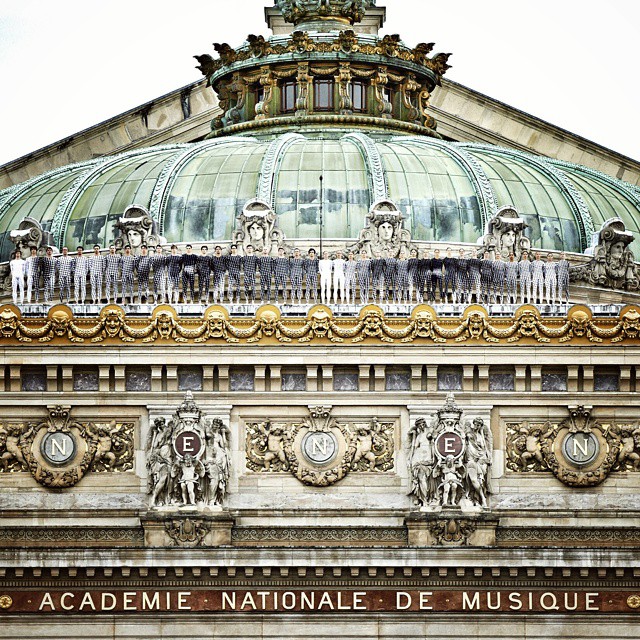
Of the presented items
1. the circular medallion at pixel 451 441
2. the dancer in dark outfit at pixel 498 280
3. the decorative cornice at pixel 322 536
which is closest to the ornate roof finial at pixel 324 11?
the dancer in dark outfit at pixel 498 280

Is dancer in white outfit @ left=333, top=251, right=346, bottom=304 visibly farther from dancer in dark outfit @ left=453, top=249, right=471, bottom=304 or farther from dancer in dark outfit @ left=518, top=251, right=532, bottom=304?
dancer in dark outfit @ left=518, top=251, right=532, bottom=304

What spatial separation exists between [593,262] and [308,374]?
14.8 metres

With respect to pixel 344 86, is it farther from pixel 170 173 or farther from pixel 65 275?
pixel 65 275

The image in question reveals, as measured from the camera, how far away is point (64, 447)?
79.5 m

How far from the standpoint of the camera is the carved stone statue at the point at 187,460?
7838 centimetres

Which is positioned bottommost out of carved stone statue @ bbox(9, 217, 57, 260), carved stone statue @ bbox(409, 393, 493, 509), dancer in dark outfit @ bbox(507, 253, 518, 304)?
carved stone statue @ bbox(409, 393, 493, 509)

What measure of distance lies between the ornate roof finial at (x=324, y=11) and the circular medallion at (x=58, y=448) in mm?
31764

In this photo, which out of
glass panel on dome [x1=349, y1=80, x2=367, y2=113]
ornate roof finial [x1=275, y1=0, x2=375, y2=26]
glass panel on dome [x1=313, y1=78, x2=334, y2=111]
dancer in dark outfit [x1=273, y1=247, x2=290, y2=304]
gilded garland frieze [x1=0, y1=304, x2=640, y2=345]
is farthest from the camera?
ornate roof finial [x1=275, y1=0, x2=375, y2=26]

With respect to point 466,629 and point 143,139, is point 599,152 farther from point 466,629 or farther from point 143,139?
point 466,629

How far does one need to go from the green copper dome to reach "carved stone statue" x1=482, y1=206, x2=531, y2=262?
1.17 meters

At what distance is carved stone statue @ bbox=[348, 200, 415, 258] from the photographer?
8806cm

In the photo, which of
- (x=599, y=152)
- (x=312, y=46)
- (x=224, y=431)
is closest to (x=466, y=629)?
(x=224, y=431)

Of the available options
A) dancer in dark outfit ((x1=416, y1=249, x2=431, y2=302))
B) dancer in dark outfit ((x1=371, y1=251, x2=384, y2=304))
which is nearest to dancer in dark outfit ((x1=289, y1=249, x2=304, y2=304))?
dancer in dark outfit ((x1=371, y1=251, x2=384, y2=304))

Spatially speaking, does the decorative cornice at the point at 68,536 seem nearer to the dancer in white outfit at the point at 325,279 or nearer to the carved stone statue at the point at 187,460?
the carved stone statue at the point at 187,460
